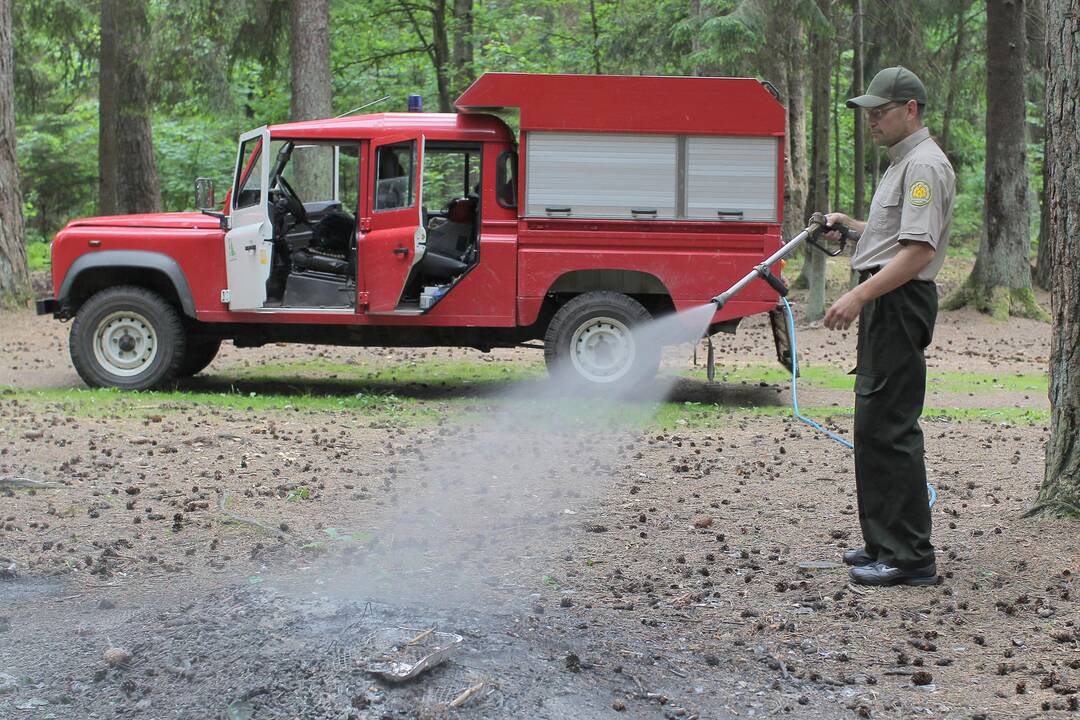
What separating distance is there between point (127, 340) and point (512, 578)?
7.35 meters

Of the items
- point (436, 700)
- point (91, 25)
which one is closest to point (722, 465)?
point (436, 700)

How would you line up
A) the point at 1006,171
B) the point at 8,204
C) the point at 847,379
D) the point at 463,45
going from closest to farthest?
the point at 847,379
the point at 8,204
the point at 1006,171
the point at 463,45

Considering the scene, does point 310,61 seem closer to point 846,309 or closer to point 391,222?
point 391,222

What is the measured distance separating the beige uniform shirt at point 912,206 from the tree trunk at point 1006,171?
13.9 meters

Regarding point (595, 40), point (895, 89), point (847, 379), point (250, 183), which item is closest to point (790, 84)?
point (595, 40)

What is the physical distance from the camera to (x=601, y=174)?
1091cm

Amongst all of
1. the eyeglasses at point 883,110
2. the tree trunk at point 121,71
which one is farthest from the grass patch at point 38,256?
the eyeglasses at point 883,110

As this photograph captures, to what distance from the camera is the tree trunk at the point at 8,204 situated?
16.8 m

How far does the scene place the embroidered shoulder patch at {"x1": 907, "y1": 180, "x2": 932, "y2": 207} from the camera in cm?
495

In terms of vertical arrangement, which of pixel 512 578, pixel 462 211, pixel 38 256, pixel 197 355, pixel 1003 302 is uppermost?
pixel 462 211

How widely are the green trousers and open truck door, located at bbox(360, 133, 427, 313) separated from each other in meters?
6.16

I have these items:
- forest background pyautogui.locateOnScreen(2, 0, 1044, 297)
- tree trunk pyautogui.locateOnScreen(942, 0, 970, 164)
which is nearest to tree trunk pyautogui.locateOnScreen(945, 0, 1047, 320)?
forest background pyautogui.locateOnScreen(2, 0, 1044, 297)

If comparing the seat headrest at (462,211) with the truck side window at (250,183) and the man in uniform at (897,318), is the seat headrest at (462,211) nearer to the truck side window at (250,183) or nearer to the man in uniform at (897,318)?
the truck side window at (250,183)

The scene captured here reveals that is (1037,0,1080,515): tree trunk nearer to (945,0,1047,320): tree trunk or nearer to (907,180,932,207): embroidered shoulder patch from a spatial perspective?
(907,180,932,207): embroidered shoulder patch
